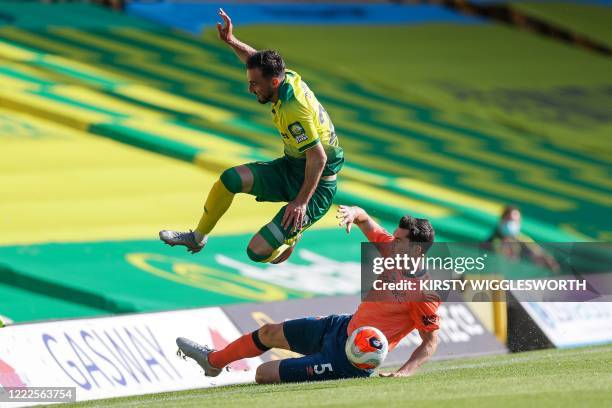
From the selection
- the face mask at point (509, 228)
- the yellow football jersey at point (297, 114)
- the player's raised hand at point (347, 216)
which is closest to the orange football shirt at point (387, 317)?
the player's raised hand at point (347, 216)

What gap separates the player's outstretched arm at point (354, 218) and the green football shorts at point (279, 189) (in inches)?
20.8

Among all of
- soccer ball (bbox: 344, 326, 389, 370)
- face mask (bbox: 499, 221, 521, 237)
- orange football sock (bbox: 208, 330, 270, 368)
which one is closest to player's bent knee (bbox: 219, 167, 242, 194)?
Answer: orange football sock (bbox: 208, 330, 270, 368)

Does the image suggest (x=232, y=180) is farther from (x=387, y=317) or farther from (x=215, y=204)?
(x=387, y=317)

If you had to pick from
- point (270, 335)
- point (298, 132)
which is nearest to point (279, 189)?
point (298, 132)

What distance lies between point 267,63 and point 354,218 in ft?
4.04

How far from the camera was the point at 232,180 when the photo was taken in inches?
354

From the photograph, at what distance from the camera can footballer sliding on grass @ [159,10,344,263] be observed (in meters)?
8.57

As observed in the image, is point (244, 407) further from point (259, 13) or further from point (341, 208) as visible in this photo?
point (259, 13)

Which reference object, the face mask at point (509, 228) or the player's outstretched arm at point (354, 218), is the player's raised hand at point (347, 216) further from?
the face mask at point (509, 228)

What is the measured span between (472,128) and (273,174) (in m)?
11.7

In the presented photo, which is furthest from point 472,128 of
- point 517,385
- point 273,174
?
point 517,385

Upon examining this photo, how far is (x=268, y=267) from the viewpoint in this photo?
42.8 feet

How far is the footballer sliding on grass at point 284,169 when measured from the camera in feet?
28.1

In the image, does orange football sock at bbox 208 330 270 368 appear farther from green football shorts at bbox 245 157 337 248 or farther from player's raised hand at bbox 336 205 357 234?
player's raised hand at bbox 336 205 357 234
